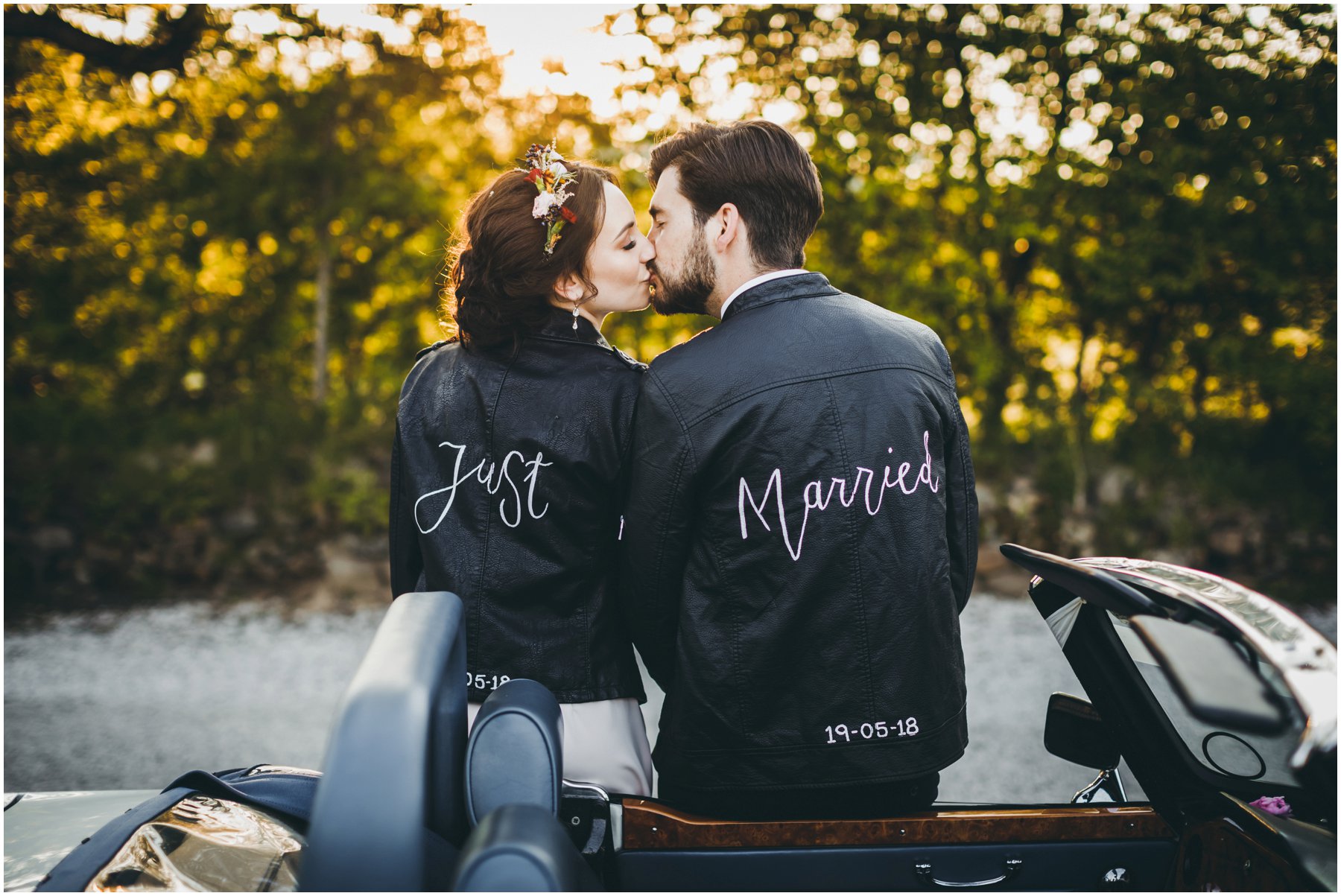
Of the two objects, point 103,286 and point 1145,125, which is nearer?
point 1145,125

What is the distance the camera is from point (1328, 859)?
136 cm

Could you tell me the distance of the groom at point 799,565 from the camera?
1.75 meters

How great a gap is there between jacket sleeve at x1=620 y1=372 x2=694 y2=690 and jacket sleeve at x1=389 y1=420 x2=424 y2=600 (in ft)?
1.81

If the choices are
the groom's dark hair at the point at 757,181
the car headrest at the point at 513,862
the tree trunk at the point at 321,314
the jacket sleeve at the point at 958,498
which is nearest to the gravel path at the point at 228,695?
the tree trunk at the point at 321,314

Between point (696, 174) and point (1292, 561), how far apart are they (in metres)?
6.85

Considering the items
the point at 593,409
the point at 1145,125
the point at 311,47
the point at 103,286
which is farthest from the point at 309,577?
the point at 1145,125

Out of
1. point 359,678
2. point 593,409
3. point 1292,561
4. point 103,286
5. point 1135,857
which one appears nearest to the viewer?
point 359,678

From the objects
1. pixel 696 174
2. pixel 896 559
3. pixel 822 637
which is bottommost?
pixel 822 637

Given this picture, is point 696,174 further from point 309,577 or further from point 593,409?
point 309,577

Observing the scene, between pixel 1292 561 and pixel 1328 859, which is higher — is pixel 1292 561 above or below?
below

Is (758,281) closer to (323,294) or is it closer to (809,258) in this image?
(809,258)

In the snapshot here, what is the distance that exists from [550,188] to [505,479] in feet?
2.37

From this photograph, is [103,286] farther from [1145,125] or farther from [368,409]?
[1145,125]

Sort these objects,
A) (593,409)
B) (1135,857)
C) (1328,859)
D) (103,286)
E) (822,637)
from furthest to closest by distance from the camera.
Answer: (103,286)
(593,409)
(822,637)
(1135,857)
(1328,859)
